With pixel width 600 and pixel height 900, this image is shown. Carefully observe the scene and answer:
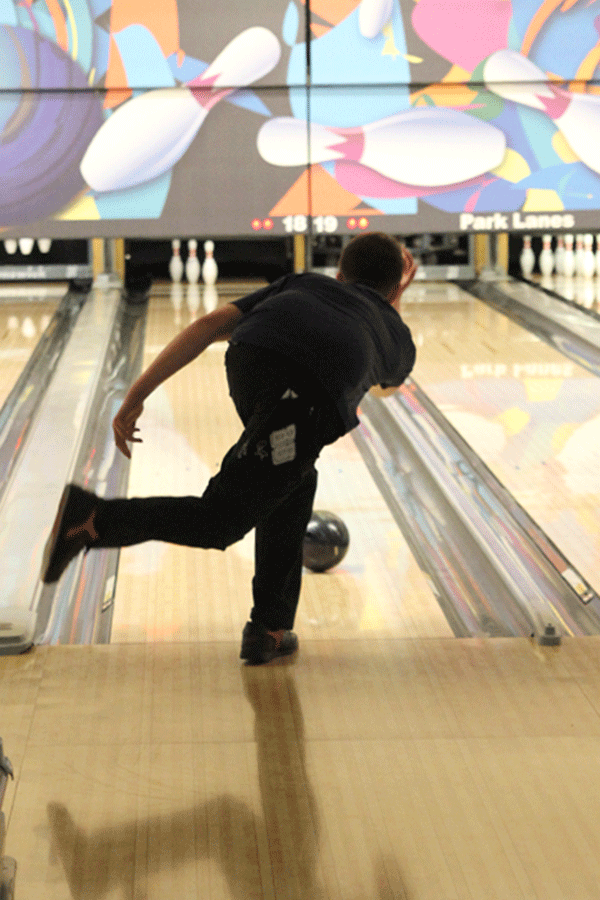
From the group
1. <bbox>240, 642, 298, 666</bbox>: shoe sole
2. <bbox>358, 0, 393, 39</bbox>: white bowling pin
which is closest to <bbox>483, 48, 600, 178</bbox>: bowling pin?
<bbox>358, 0, 393, 39</bbox>: white bowling pin

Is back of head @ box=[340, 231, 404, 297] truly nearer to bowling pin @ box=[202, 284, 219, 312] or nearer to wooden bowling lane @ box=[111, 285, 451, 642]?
wooden bowling lane @ box=[111, 285, 451, 642]

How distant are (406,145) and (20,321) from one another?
2.05m

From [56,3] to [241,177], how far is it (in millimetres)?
763

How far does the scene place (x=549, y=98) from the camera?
3.51 metres

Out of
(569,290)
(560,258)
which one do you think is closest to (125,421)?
(569,290)

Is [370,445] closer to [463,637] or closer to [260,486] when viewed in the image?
[463,637]

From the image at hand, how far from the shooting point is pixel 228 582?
2281mm

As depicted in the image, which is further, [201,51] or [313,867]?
[201,51]

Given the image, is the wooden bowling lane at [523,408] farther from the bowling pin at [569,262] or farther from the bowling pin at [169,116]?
the bowling pin at [169,116]

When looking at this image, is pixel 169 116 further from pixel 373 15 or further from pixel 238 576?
pixel 238 576

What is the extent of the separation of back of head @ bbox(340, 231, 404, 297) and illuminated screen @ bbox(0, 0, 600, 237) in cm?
179

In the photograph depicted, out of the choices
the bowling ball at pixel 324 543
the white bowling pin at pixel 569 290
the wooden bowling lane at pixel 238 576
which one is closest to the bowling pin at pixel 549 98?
the wooden bowling lane at pixel 238 576

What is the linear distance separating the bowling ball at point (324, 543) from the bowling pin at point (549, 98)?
187 centimetres

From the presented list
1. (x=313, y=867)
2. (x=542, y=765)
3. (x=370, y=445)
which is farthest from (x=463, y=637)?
(x=370, y=445)
